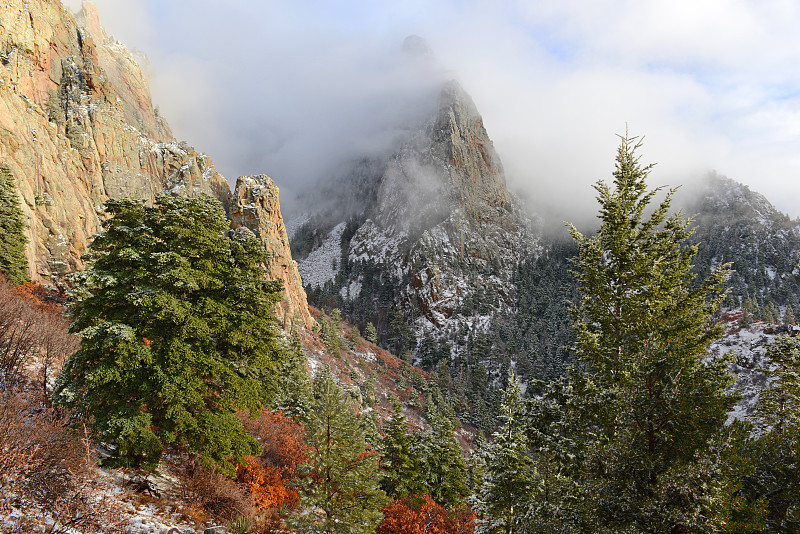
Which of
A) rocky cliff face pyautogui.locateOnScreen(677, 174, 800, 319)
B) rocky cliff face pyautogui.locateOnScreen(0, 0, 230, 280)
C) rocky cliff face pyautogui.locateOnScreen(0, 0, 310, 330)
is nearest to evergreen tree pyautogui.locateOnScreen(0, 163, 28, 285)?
rocky cliff face pyautogui.locateOnScreen(0, 0, 230, 280)

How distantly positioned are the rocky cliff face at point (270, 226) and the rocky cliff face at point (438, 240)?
217 feet

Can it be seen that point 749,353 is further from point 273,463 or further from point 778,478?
point 273,463

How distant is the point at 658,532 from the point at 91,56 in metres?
91.5

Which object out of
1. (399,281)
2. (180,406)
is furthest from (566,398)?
(399,281)

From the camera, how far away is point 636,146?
1082 cm

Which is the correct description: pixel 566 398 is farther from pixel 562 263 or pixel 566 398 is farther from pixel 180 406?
pixel 562 263

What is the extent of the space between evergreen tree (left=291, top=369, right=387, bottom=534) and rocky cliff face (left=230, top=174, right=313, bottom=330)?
180 feet

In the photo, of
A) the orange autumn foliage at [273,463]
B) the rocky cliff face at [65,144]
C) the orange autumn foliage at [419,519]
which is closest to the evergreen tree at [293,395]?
the orange autumn foliage at [273,463]

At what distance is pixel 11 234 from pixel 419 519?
3702 cm

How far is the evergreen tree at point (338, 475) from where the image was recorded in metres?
12.4

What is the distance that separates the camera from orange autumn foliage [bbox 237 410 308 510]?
15508 mm

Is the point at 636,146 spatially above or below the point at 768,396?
above

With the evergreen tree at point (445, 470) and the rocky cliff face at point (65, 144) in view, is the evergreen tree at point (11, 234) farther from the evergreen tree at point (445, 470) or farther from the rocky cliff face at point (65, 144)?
the evergreen tree at point (445, 470)

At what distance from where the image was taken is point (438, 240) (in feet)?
531
